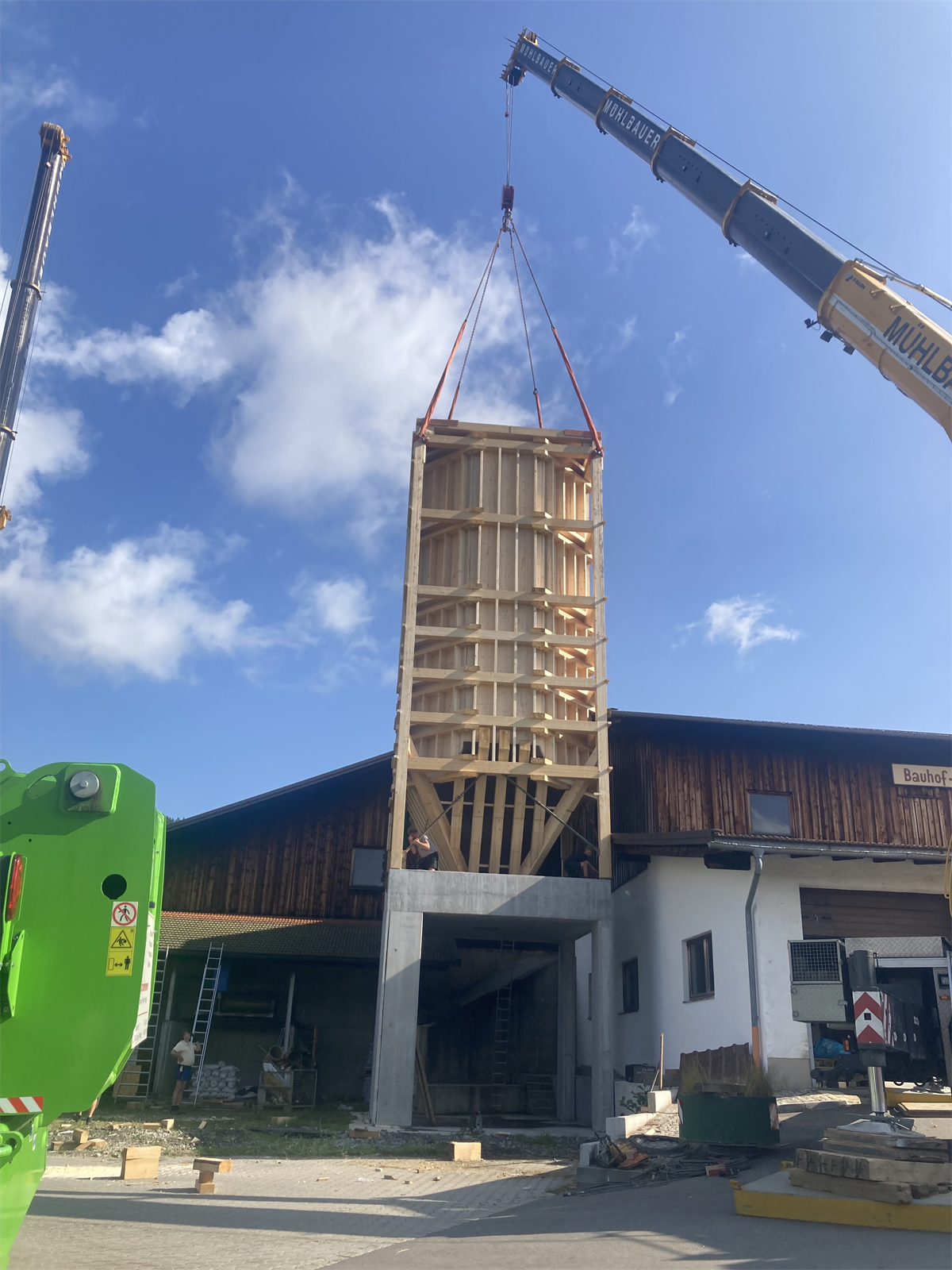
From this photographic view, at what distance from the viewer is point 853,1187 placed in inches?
294

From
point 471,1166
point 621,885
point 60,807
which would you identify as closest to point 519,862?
point 621,885

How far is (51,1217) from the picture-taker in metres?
7.79

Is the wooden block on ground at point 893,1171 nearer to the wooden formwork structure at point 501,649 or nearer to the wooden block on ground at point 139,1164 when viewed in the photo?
the wooden block on ground at point 139,1164

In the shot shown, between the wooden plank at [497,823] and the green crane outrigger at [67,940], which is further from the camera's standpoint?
the wooden plank at [497,823]

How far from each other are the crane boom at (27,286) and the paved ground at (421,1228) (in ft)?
33.9

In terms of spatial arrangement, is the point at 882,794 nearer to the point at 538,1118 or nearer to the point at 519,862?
the point at 519,862

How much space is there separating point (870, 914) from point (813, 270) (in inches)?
432

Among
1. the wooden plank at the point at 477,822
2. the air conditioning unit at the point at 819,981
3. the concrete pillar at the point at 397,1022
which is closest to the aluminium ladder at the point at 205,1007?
the concrete pillar at the point at 397,1022

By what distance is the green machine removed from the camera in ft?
15.6

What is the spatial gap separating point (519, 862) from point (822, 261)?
11590mm

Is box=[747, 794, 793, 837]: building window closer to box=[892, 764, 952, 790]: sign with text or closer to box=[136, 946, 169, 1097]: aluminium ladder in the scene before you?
box=[892, 764, 952, 790]: sign with text

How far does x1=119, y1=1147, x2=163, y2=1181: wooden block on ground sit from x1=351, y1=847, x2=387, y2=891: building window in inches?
522

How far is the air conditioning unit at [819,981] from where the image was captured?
991cm

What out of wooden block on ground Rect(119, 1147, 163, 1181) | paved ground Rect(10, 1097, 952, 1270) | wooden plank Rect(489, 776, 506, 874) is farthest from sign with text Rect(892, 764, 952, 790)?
wooden block on ground Rect(119, 1147, 163, 1181)
